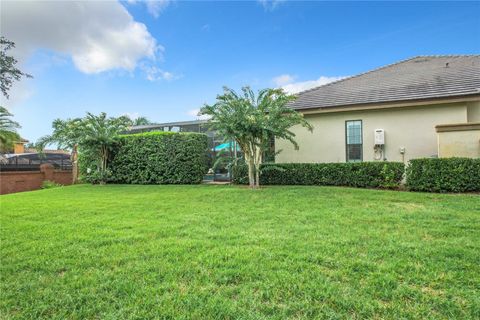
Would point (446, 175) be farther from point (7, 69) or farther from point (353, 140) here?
point (7, 69)

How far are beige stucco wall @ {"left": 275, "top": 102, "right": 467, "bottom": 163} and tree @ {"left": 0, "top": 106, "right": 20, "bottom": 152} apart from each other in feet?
38.0

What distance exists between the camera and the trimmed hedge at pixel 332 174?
8937 millimetres

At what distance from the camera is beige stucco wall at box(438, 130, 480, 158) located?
831 centimetres

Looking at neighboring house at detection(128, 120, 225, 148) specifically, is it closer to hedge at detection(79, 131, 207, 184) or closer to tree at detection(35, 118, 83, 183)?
hedge at detection(79, 131, 207, 184)

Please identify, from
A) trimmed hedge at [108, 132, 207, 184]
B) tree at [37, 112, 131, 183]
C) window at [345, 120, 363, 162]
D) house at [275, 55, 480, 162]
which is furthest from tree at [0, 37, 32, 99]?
window at [345, 120, 363, 162]

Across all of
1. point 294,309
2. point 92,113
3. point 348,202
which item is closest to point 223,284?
point 294,309

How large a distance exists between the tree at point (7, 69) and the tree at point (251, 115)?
1526cm

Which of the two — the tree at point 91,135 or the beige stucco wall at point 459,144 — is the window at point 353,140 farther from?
the tree at point 91,135

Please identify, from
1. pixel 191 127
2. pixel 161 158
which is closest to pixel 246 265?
pixel 161 158

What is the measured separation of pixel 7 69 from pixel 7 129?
26.0 feet

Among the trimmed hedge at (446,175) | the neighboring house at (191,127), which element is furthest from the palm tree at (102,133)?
the trimmed hedge at (446,175)

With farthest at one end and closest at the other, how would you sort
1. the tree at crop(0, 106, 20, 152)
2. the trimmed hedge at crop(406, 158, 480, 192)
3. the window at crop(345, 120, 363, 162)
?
the tree at crop(0, 106, 20, 152) < the window at crop(345, 120, 363, 162) < the trimmed hedge at crop(406, 158, 480, 192)

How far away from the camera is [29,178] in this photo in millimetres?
15203

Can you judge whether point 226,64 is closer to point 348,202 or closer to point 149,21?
point 149,21
